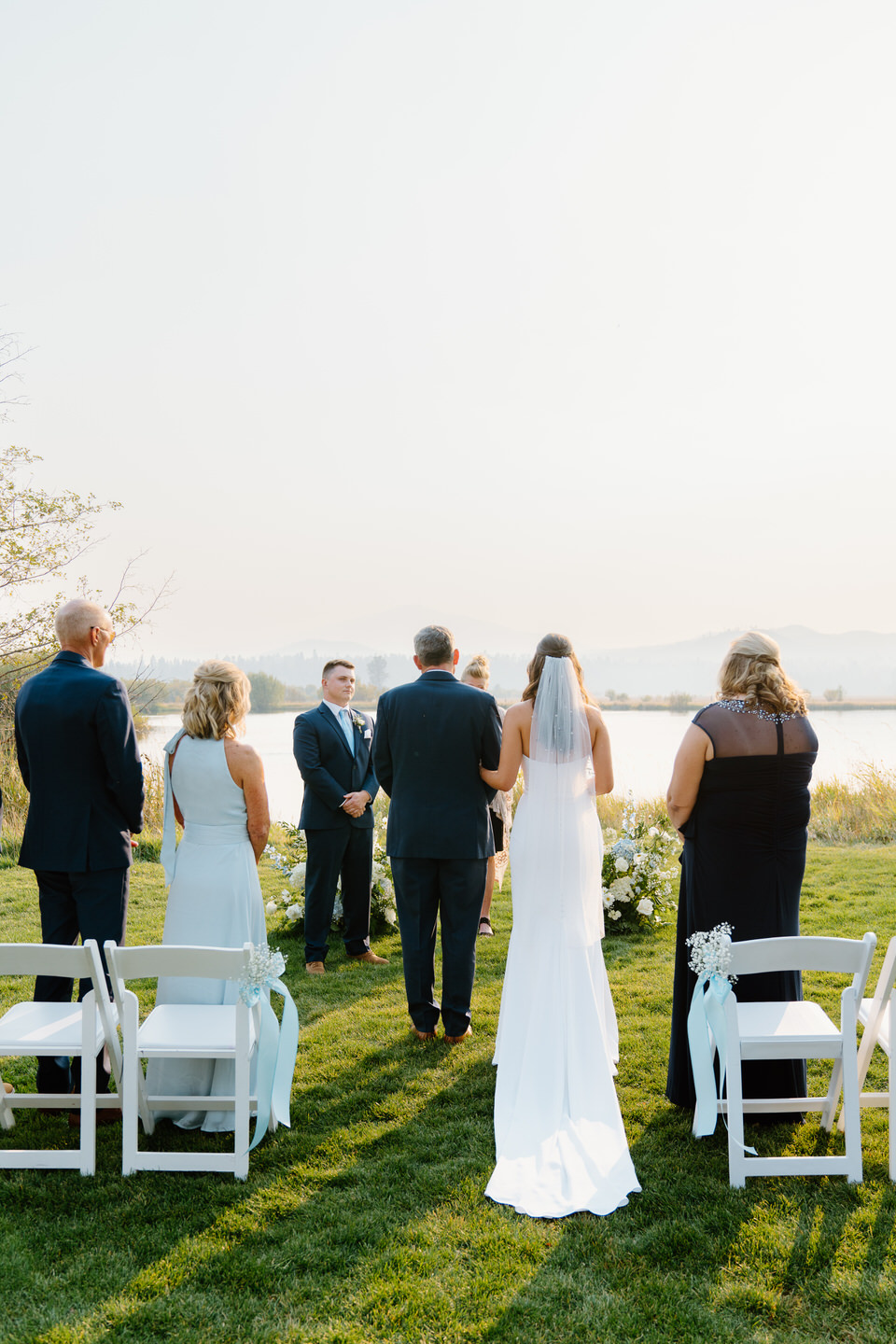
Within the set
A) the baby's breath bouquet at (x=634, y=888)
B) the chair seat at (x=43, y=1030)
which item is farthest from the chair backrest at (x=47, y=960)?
the baby's breath bouquet at (x=634, y=888)

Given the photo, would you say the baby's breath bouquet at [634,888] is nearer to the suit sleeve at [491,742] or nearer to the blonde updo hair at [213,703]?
the suit sleeve at [491,742]

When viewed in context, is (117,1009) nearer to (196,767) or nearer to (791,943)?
(196,767)

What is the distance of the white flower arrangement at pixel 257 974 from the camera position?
3615mm

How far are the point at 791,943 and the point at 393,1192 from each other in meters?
1.79

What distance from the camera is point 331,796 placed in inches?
257

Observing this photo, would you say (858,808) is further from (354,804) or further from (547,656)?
(547,656)

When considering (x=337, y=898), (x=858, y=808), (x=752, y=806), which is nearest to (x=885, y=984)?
(x=752, y=806)

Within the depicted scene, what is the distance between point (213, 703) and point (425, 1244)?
2.34m

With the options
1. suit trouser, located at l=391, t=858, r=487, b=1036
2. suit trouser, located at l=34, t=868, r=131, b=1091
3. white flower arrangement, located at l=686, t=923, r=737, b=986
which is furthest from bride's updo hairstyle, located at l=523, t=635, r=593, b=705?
suit trouser, located at l=34, t=868, r=131, b=1091

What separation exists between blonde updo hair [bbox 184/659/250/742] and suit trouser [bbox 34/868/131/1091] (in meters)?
0.79

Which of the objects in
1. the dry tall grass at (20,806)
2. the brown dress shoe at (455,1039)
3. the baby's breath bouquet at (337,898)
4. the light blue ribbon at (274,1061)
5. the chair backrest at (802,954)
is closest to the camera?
the chair backrest at (802,954)

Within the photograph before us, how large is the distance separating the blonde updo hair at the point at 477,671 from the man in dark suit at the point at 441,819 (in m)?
1.81

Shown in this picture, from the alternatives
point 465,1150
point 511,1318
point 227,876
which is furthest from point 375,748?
point 511,1318

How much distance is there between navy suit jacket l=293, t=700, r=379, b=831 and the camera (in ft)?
21.5
